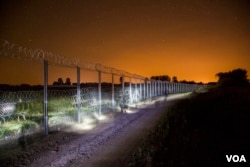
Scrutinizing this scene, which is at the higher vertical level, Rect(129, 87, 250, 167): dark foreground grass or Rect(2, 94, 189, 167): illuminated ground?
Rect(129, 87, 250, 167): dark foreground grass

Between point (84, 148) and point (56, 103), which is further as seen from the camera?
point (56, 103)

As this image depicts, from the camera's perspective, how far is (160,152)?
828 cm

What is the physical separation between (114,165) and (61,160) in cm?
176

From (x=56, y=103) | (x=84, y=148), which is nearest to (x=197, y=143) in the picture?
(x=84, y=148)

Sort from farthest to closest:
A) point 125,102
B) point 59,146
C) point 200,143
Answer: point 125,102 < point 59,146 < point 200,143

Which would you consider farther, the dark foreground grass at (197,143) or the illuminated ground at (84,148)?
the illuminated ground at (84,148)

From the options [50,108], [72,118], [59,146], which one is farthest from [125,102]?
[59,146]

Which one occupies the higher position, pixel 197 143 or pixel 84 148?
pixel 197 143

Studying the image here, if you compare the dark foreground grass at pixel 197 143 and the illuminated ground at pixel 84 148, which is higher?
the dark foreground grass at pixel 197 143

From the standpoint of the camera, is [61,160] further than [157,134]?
No

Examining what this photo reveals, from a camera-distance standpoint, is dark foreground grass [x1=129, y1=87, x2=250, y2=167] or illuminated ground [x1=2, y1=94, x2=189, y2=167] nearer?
dark foreground grass [x1=129, y1=87, x2=250, y2=167]

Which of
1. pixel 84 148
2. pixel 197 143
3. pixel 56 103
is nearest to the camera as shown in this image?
pixel 197 143

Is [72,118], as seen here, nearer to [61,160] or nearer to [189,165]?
[61,160]

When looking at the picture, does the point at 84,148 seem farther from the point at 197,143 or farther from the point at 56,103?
the point at 56,103
